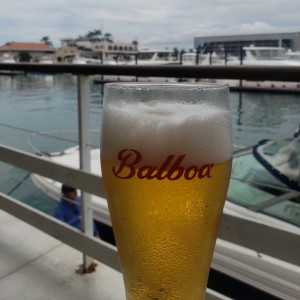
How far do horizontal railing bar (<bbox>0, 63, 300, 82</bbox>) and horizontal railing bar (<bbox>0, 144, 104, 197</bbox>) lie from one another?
0.39 m

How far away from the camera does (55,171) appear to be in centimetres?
174

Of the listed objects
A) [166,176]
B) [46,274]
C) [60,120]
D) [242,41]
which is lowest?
[60,120]

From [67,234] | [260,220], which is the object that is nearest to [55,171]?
[67,234]

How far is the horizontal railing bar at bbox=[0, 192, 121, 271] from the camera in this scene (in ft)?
5.41

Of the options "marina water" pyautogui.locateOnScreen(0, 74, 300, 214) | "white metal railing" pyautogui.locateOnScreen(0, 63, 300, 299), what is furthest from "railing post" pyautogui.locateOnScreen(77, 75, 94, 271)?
"marina water" pyautogui.locateOnScreen(0, 74, 300, 214)

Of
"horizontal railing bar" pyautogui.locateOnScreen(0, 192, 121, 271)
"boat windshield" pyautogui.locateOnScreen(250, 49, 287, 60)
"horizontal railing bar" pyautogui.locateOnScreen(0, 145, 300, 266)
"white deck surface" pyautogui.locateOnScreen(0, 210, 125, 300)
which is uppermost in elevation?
"boat windshield" pyautogui.locateOnScreen(250, 49, 287, 60)

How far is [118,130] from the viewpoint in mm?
588

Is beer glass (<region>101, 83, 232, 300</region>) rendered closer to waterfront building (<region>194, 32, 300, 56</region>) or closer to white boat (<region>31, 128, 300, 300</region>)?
white boat (<region>31, 128, 300, 300</region>)

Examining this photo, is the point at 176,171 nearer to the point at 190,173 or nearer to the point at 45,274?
the point at 190,173

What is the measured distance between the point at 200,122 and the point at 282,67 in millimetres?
518

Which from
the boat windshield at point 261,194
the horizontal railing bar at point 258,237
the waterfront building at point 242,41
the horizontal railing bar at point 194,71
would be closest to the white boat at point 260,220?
the boat windshield at point 261,194

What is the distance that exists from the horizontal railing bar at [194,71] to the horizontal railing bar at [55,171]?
15.2 inches

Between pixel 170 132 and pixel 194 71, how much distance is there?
0.65 meters

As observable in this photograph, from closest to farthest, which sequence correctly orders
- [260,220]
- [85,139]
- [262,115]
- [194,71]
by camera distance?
[194,71] < [85,139] < [260,220] < [262,115]
